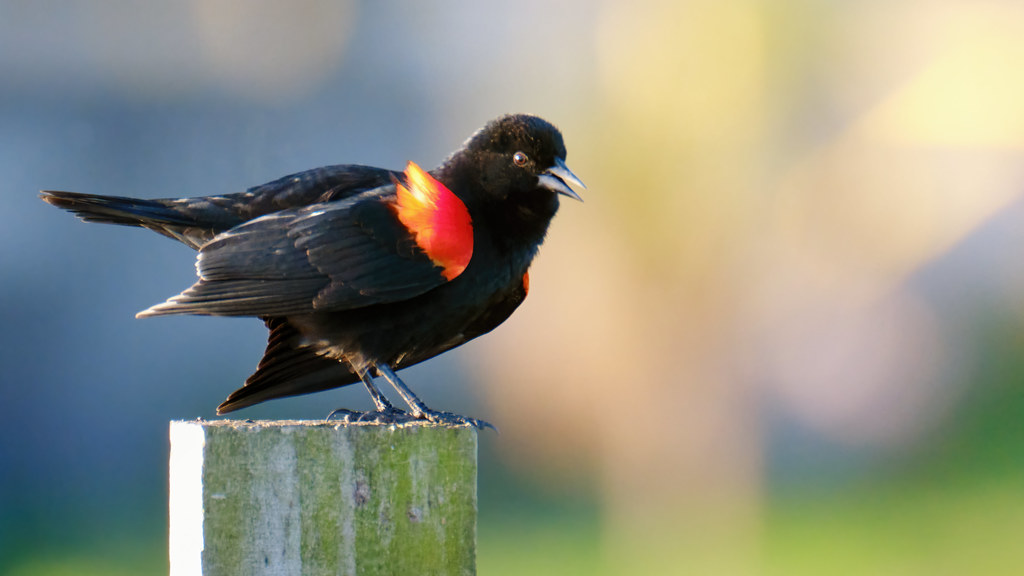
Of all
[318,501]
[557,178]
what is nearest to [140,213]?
[557,178]

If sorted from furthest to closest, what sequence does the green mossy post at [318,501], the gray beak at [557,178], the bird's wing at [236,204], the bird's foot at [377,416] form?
the gray beak at [557,178] < the bird's wing at [236,204] < the bird's foot at [377,416] < the green mossy post at [318,501]

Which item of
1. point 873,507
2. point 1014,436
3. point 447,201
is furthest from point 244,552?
point 1014,436

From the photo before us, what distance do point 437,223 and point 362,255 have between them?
0.79 feet

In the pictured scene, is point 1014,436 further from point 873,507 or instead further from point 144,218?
point 144,218

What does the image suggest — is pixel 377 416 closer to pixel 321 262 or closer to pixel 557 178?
pixel 321 262

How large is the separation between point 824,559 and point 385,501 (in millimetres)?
6086

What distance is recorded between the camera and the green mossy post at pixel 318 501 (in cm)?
211

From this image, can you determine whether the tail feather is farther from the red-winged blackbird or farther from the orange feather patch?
the orange feather patch

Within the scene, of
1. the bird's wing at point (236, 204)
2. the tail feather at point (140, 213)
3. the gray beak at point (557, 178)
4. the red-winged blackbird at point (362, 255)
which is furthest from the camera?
the gray beak at point (557, 178)

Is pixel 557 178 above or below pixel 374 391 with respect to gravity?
above

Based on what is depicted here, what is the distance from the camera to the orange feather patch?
3.07m

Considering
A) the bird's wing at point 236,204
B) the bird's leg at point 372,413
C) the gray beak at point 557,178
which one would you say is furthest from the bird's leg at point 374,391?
the gray beak at point 557,178

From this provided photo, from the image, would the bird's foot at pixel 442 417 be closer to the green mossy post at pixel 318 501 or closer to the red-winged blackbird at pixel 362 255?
the red-winged blackbird at pixel 362 255

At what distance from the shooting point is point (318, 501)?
2141mm
